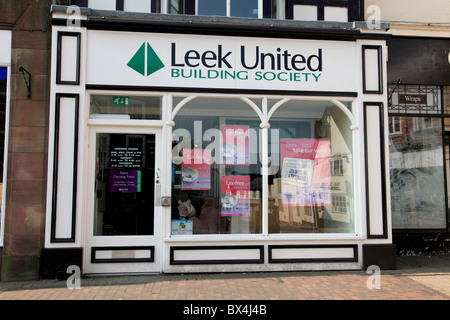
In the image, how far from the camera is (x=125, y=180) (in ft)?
20.2

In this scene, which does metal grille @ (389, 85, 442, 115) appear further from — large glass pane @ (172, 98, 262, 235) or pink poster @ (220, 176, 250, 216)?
pink poster @ (220, 176, 250, 216)

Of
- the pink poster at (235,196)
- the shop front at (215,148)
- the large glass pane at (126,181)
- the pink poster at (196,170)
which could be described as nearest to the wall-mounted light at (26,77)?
the shop front at (215,148)

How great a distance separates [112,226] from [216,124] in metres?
2.52

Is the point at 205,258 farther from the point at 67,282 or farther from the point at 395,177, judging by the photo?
the point at 395,177

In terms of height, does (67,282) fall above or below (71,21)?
below

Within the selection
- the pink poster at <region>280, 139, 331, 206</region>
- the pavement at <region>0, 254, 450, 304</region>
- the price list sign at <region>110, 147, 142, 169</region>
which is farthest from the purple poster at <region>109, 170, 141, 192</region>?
the pink poster at <region>280, 139, 331, 206</region>

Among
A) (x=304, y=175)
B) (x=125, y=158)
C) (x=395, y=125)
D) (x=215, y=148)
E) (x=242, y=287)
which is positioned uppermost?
(x=395, y=125)

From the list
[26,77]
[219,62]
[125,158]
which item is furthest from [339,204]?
[26,77]

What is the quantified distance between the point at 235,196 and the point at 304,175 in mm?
1339

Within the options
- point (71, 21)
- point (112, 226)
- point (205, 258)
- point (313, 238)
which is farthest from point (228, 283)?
point (71, 21)

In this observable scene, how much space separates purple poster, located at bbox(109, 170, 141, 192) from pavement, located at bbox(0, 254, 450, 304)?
1.43 meters

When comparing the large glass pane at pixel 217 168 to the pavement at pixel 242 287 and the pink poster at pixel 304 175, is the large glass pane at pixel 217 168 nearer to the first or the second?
the pink poster at pixel 304 175

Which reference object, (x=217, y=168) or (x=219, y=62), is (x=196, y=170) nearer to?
(x=217, y=168)

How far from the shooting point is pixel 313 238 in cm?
613
